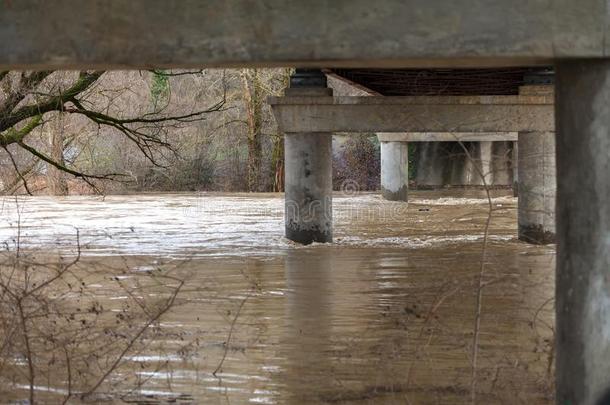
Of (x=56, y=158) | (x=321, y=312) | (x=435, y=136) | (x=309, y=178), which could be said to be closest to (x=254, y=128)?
(x=56, y=158)

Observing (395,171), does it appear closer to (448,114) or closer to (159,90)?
(159,90)

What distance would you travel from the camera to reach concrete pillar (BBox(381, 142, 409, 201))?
110 feet

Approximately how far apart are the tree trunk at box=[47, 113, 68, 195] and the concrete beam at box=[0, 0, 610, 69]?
27.5 meters

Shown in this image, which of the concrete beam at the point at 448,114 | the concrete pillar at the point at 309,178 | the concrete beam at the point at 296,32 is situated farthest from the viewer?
the concrete beam at the point at 448,114

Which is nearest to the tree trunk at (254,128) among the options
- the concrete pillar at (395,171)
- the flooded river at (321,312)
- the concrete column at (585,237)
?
the concrete pillar at (395,171)

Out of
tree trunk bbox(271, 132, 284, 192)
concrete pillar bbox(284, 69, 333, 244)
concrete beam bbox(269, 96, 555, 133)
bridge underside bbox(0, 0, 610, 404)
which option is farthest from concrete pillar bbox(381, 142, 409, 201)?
bridge underside bbox(0, 0, 610, 404)

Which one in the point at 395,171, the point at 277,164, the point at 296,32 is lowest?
the point at 395,171

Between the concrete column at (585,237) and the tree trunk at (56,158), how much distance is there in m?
28.5

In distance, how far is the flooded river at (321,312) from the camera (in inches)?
339

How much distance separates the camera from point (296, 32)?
6.96 metres

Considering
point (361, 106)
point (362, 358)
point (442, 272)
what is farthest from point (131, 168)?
point (362, 358)

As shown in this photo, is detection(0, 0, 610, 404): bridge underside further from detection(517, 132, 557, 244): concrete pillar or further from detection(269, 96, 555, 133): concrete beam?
detection(269, 96, 555, 133): concrete beam

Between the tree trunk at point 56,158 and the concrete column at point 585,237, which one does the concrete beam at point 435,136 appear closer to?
the tree trunk at point 56,158

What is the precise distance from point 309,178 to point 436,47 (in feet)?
45.0
